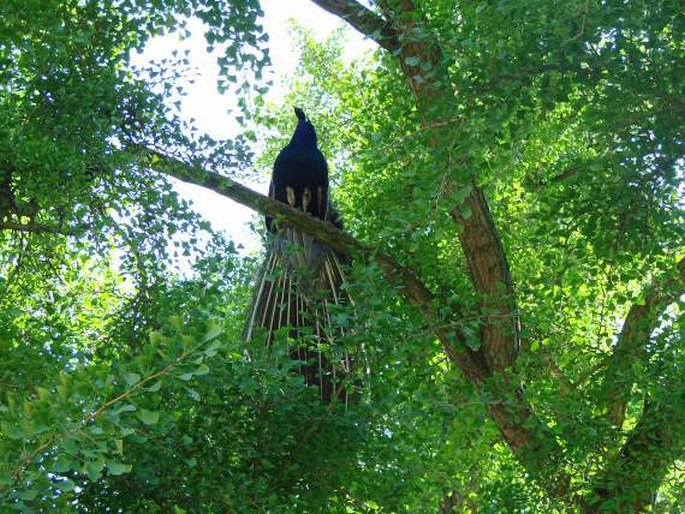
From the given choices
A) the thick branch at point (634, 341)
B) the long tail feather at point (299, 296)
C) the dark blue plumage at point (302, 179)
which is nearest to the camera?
the thick branch at point (634, 341)

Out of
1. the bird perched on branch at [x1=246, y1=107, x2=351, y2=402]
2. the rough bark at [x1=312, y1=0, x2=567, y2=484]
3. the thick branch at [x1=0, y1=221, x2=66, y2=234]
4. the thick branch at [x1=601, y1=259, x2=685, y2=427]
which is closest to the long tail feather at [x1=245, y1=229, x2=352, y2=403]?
the bird perched on branch at [x1=246, y1=107, x2=351, y2=402]

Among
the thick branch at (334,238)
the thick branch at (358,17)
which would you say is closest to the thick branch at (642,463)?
the thick branch at (334,238)

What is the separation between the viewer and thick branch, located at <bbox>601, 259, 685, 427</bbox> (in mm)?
6922

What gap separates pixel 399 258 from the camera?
26.3 ft

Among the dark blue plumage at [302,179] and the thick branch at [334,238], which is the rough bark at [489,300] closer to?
the thick branch at [334,238]

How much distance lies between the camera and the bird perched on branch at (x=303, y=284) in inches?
250

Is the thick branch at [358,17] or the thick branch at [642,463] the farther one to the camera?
the thick branch at [642,463]

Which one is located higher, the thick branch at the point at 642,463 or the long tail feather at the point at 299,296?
the long tail feather at the point at 299,296

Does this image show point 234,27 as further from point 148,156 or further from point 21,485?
point 21,485

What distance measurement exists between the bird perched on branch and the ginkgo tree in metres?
0.20

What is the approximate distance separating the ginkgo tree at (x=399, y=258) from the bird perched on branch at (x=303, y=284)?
7.7 inches

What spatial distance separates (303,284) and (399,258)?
99 cm

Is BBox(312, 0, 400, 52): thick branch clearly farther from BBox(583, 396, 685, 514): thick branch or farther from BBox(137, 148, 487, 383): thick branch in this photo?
BBox(583, 396, 685, 514): thick branch

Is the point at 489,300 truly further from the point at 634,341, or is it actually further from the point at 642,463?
the point at 642,463
